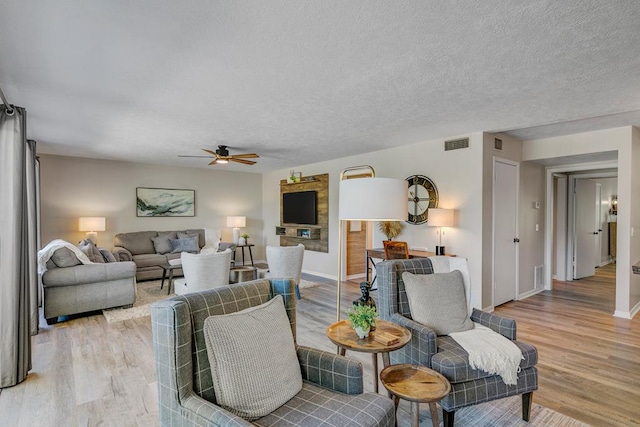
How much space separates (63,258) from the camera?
396 centimetres

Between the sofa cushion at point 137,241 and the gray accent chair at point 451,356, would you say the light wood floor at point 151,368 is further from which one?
the sofa cushion at point 137,241

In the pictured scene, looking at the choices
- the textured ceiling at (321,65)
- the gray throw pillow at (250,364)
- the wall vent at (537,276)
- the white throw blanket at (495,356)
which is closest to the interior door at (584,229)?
the wall vent at (537,276)

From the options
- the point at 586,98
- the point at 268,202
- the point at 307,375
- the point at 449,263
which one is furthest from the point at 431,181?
the point at 268,202

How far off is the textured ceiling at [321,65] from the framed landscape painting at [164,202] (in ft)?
9.46

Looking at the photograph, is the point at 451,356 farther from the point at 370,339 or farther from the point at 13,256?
the point at 13,256

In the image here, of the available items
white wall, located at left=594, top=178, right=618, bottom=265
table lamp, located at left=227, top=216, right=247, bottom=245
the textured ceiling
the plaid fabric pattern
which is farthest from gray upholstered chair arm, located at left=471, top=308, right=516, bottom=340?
white wall, located at left=594, top=178, right=618, bottom=265

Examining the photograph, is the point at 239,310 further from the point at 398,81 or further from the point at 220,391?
the point at 398,81

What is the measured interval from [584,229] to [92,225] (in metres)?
9.46

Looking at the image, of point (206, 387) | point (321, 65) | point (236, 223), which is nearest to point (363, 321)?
point (206, 387)

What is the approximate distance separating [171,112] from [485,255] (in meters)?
4.15

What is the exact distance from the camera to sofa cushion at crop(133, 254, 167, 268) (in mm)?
6227

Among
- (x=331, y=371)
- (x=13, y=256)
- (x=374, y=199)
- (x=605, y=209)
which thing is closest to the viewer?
(x=331, y=371)

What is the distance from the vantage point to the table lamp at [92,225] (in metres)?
6.05

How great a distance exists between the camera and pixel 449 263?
2.65 metres
